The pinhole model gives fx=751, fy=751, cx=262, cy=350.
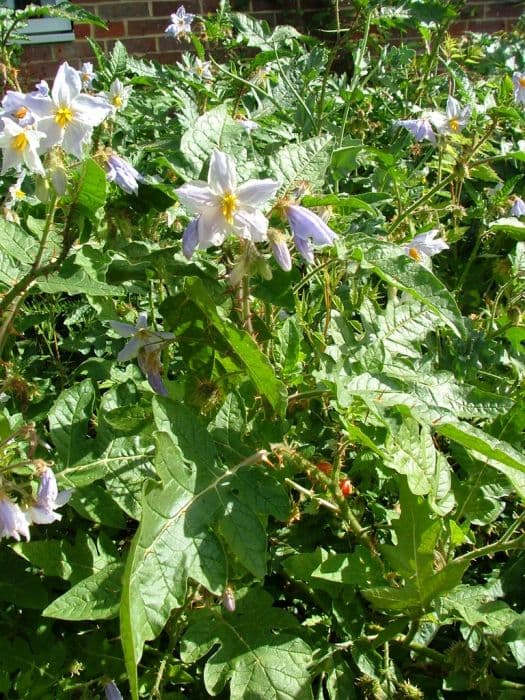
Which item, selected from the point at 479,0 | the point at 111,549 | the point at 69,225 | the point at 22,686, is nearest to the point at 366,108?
the point at 69,225

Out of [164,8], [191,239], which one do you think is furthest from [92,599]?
[164,8]

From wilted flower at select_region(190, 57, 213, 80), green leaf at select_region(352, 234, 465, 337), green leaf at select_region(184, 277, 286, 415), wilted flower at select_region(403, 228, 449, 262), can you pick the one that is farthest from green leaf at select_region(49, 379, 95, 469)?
wilted flower at select_region(190, 57, 213, 80)

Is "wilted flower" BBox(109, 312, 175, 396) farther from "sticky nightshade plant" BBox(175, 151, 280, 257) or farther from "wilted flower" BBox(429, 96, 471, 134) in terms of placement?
"wilted flower" BBox(429, 96, 471, 134)

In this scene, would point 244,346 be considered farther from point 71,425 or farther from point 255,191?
point 71,425

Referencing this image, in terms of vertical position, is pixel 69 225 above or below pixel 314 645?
above

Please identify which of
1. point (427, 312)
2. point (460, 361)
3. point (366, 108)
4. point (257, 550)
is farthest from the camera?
point (366, 108)

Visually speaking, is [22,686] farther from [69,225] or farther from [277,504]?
[69,225]

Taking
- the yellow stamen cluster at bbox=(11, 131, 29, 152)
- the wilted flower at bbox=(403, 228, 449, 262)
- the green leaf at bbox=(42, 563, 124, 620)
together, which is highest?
the yellow stamen cluster at bbox=(11, 131, 29, 152)
